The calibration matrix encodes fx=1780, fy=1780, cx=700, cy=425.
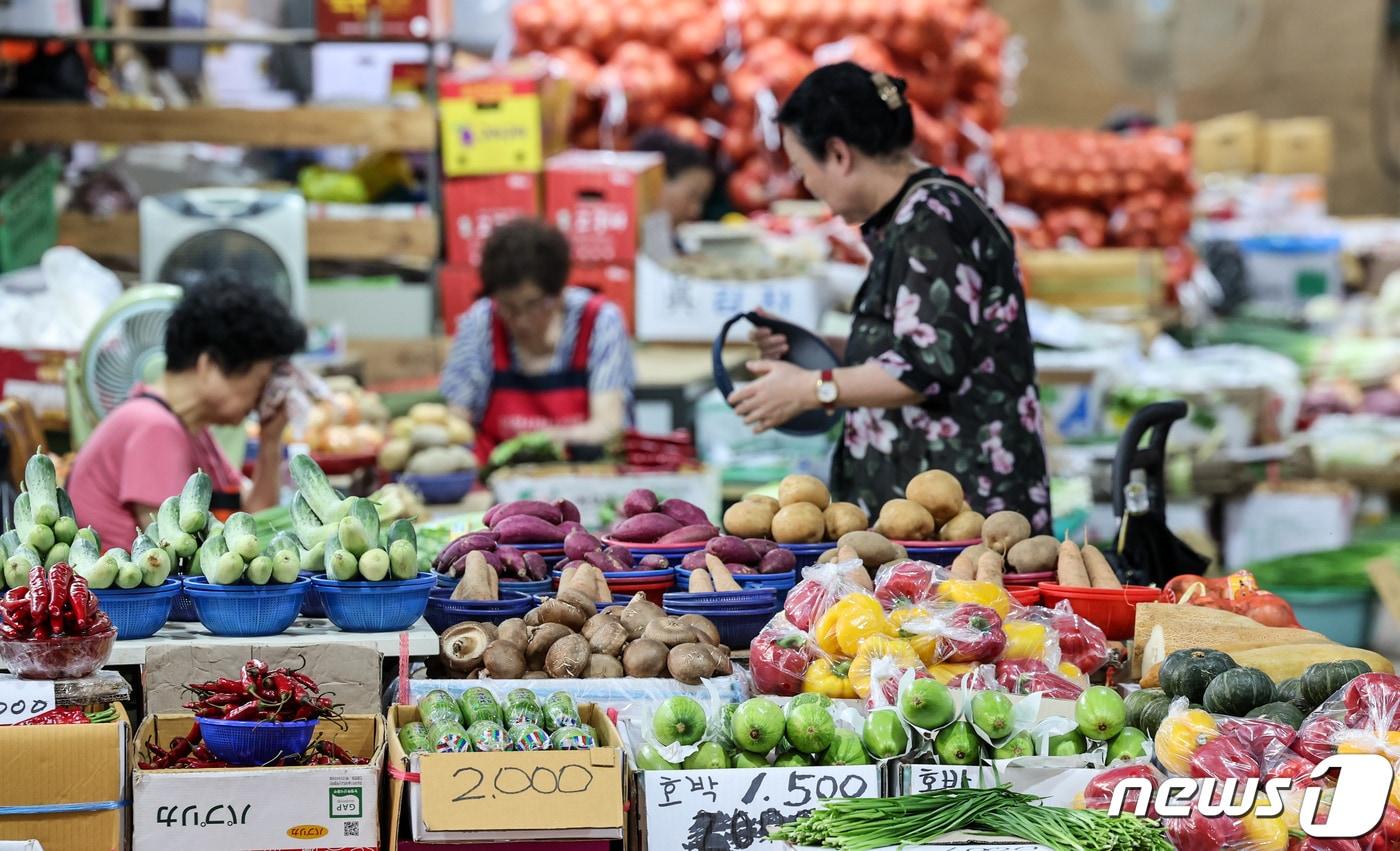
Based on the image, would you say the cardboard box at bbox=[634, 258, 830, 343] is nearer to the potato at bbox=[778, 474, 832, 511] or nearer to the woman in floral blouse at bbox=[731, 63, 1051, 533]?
the woman in floral blouse at bbox=[731, 63, 1051, 533]

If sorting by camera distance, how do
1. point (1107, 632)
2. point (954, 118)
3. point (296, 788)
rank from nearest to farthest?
point (296, 788) < point (1107, 632) < point (954, 118)

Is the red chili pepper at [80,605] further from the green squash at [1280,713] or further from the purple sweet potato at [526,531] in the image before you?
the green squash at [1280,713]

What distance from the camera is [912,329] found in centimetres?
412

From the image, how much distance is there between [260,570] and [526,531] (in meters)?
0.78

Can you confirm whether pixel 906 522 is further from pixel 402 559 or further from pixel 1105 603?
pixel 402 559

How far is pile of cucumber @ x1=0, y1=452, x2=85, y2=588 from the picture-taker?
3.08m

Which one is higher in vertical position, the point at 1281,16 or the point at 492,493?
the point at 1281,16

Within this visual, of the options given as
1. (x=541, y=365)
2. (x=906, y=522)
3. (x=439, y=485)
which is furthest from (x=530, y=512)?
(x=541, y=365)

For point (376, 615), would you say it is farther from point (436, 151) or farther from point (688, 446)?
point (436, 151)

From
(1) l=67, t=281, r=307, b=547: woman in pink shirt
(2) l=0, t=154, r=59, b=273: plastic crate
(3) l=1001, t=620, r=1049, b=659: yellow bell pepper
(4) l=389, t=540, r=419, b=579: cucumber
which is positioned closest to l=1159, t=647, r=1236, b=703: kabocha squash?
(3) l=1001, t=620, r=1049, b=659: yellow bell pepper

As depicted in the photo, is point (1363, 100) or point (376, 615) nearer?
point (376, 615)

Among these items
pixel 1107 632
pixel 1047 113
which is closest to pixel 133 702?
pixel 1107 632

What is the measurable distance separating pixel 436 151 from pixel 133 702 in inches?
190

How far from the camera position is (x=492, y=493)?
582 centimetres
